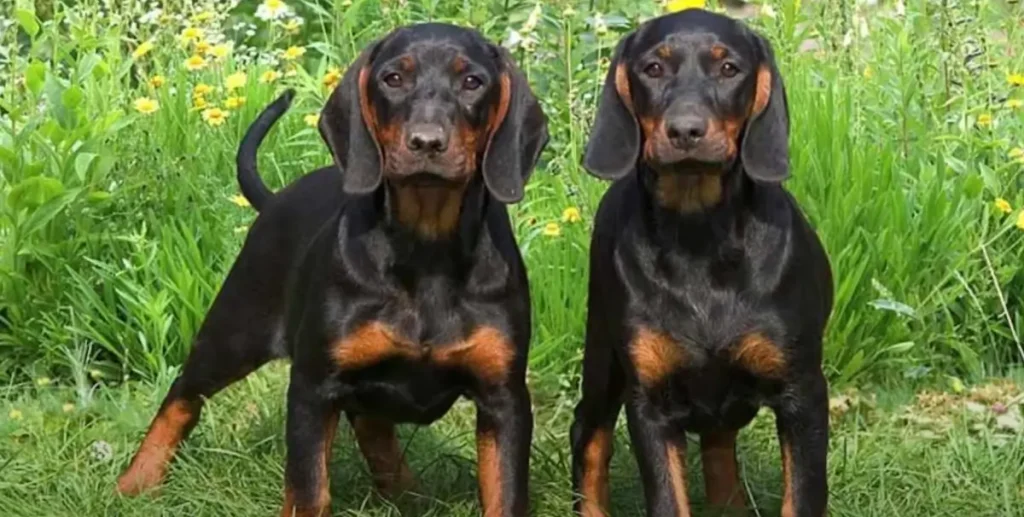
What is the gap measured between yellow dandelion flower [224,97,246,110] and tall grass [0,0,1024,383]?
58mm

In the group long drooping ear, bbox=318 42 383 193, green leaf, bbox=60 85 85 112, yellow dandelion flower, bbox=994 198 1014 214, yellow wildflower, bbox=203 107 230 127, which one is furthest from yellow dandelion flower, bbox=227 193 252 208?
yellow dandelion flower, bbox=994 198 1014 214

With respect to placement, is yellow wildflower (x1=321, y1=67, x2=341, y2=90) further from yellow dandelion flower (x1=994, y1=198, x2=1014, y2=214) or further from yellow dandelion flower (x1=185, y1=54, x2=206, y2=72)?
yellow dandelion flower (x1=994, y1=198, x2=1014, y2=214)

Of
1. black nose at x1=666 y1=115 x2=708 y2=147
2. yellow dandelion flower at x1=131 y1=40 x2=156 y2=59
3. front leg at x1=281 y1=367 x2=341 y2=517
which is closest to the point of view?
black nose at x1=666 y1=115 x2=708 y2=147

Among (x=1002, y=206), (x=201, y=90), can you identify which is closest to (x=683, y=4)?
(x=1002, y=206)

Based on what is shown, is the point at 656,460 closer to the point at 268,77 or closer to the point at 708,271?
the point at 708,271

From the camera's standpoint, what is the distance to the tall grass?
684 cm

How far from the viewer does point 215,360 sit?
609cm

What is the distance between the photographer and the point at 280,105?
20.6 ft

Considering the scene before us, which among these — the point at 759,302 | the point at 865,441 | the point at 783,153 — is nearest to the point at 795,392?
the point at 759,302

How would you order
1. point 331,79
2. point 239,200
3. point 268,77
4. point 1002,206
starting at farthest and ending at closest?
point 268,77 < point 331,79 < point 239,200 < point 1002,206

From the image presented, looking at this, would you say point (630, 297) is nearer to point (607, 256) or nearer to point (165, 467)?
point (607, 256)

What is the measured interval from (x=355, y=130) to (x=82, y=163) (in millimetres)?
2075

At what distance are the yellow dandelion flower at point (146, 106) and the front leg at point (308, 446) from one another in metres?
2.20

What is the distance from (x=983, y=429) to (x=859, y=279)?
0.71 metres
